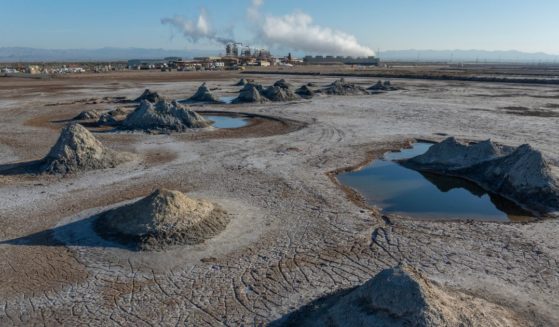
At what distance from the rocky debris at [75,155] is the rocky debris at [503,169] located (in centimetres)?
1075

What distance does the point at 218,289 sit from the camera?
304 inches

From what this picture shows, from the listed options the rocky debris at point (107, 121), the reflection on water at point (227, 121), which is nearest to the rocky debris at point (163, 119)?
the rocky debris at point (107, 121)

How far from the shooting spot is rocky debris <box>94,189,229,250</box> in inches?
365

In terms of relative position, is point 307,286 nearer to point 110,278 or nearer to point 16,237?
point 110,278

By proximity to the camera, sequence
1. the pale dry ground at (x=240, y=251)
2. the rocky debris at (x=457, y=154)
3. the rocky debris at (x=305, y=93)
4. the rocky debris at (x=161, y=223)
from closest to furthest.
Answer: the pale dry ground at (x=240, y=251)
the rocky debris at (x=161, y=223)
the rocky debris at (x=457, y=154)
the rocky debris at (x=305, y=93)

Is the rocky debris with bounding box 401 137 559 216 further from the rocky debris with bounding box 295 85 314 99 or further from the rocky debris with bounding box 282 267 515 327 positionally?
the rocky debris with bounding box 295 85 314 99

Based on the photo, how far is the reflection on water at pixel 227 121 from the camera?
24.8 meters

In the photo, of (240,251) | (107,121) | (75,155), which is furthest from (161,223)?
(107,121)

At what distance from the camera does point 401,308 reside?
565cm

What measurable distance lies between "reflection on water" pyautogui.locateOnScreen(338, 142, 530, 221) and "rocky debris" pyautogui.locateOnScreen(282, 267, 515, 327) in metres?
5.64

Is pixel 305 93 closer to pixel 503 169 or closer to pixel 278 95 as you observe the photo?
pixel 278 95

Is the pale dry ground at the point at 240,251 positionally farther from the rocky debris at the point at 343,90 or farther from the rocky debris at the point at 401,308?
the rocky debris at the point at 343,90

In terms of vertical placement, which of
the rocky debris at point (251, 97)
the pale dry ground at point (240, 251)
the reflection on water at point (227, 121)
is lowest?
the pale dry ground at point (240, 251)

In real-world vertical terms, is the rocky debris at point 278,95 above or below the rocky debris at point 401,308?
above
